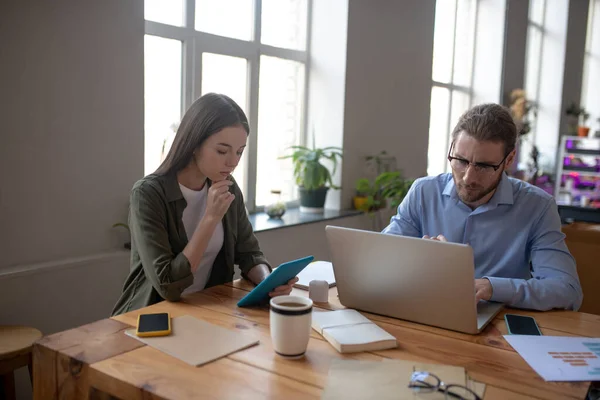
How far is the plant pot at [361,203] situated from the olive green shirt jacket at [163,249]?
206 centimetres

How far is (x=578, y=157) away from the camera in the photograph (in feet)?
23.4

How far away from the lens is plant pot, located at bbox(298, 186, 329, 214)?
366 cm

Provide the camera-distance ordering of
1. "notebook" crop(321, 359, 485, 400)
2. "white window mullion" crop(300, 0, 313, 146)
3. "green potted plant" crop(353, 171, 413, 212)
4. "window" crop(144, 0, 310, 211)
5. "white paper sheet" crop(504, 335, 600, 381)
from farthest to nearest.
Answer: "white window mullion" crop(300, 0, 313, 146)
"green potted plant" crop(353, 171, 413, 212)
"window" crop(144, 0, 310, 211)
"white paper sheet" crop(504, 335, 600, 381)
"notebook" crop(321, 359, 485, 400)

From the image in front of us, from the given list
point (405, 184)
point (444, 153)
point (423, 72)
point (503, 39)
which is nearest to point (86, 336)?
point (405, 184)

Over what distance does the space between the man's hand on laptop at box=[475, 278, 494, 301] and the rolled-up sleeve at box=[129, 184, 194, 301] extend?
77cm

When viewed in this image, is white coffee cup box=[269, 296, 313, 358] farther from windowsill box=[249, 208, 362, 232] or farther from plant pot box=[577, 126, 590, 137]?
plant pot box=[577, 126, 590, 137]

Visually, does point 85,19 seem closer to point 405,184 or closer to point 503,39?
point 405,184

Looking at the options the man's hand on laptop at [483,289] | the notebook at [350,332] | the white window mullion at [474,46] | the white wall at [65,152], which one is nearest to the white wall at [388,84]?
the white window mullion at [474,46]

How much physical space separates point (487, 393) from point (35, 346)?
902 millimetres

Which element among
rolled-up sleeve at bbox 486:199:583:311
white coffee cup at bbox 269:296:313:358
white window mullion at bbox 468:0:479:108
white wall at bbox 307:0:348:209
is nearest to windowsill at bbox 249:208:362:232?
white wall at bbox 307:0:348:209

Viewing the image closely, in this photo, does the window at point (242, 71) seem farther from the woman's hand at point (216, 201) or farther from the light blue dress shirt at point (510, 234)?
the light blue dress shirt at point (510, 234)

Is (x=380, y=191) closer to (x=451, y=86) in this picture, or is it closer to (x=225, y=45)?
(x=225, y=45)

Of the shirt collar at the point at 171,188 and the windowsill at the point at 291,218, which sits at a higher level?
the shirt collar at the point at 171,188

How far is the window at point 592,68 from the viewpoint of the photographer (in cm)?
855
